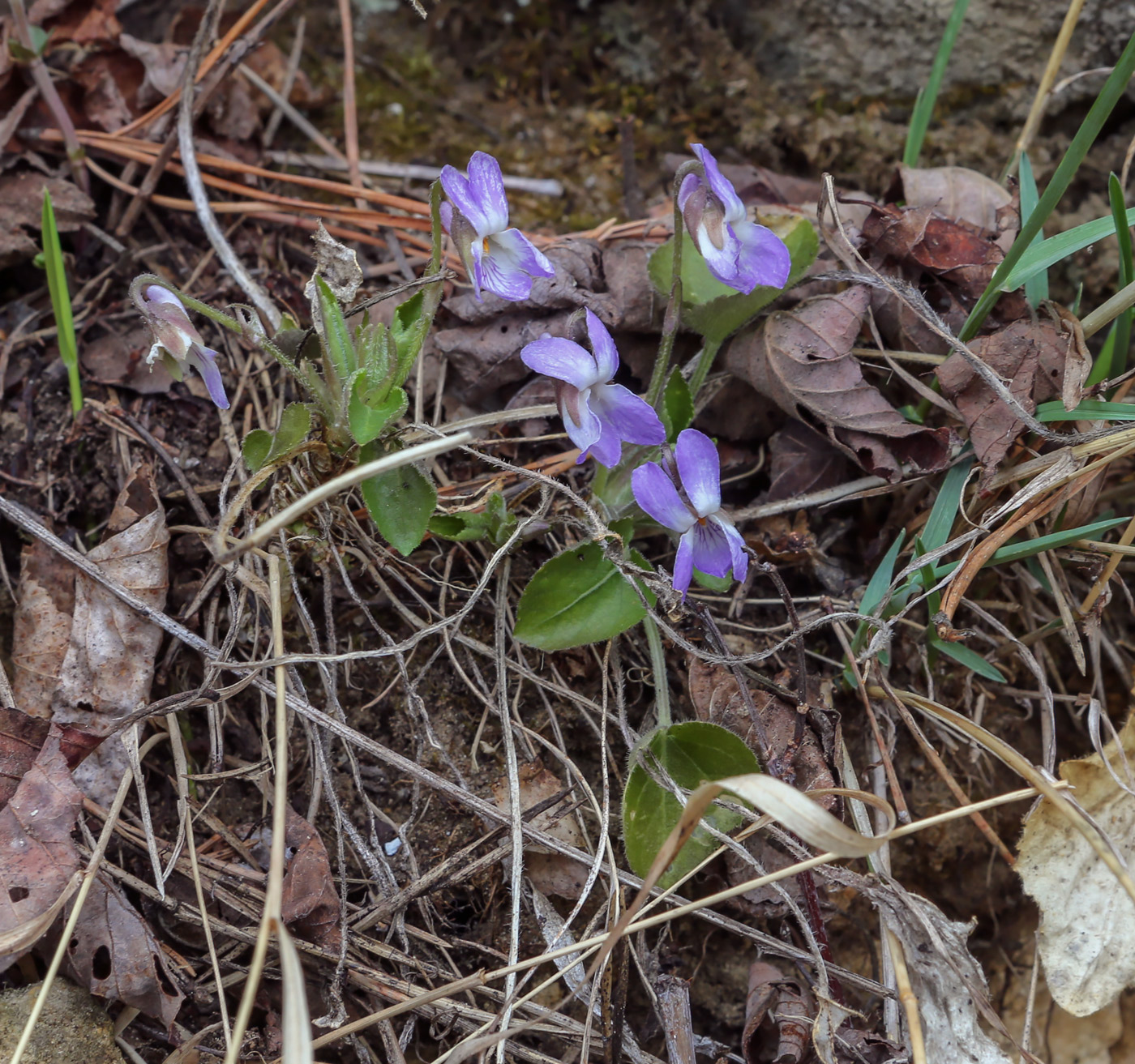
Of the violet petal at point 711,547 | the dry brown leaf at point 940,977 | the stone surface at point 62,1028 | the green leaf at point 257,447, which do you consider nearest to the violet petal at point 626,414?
the violet petal at point 711,547

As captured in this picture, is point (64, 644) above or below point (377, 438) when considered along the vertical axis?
below

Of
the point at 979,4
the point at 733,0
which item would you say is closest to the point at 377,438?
the point at 733,0

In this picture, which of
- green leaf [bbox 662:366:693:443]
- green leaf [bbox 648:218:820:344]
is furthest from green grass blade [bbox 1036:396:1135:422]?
green leaf [bbox 662:366:693:443]

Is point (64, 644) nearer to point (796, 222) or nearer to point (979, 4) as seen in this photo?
point (796, 222)

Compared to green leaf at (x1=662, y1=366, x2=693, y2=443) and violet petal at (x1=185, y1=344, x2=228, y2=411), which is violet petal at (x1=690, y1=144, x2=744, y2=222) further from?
violet petal at (x1=185, y1=344, x2=228, y2=411)

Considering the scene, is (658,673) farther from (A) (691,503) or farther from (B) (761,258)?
(B) (761,258)
